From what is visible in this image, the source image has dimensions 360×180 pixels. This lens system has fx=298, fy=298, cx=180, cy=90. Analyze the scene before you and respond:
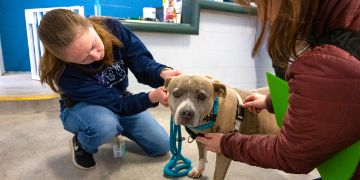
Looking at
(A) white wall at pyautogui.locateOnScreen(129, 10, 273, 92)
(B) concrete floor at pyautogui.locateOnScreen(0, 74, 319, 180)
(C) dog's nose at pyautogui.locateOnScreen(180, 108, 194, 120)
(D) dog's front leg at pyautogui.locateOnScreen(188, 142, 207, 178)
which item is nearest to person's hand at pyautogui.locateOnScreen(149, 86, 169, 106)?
(C) dog's nose at pyautogui.locateOnScreen(180, 108, 194, 120)

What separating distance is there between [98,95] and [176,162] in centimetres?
52

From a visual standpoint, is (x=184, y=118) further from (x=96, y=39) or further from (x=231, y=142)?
(x=96, y=39)

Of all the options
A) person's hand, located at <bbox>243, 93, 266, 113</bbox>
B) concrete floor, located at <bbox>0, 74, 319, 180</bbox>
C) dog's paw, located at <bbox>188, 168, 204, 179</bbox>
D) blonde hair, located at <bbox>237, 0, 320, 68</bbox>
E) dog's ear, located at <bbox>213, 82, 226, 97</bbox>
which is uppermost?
blonde hair, located at <bbox>237, 0, 320, 68</bbox>

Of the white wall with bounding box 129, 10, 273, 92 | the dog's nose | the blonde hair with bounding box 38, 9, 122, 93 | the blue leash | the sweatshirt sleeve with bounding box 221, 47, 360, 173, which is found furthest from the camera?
the white wall with bounding box 129, 10, 273, 92

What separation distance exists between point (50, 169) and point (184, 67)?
155cm

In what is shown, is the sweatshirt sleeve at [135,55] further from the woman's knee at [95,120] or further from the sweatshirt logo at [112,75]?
the woman's knee at [95,120]

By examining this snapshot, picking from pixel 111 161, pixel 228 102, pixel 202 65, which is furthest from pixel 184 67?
pixel 228 102

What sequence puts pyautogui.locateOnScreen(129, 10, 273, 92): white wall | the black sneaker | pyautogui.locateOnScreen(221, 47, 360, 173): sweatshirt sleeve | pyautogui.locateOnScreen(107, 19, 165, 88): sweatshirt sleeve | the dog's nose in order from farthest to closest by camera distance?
pyautogui.locateOnScreen(129, 10, 273, 92): white wall → pyautogui.locateOnScreen(107, 19, 165, 88): sweatshirt sleeve → the black sneaker → the dog's nose → pyautogui.locateOnScreen(221, 47, 360, 173): sweatshirt sleeve

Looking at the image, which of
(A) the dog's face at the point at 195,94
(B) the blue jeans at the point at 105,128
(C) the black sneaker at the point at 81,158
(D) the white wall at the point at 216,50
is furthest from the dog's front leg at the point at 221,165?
(D) the white wall at the point at 216,50

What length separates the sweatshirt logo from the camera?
1.53m

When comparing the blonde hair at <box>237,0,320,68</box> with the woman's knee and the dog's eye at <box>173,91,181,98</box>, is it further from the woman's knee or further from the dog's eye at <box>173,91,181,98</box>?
the woman's knee

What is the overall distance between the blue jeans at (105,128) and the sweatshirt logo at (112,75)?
133 millimetres

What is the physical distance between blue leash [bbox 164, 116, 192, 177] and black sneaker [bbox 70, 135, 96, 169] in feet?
1.27

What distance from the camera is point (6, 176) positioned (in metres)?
1.41
